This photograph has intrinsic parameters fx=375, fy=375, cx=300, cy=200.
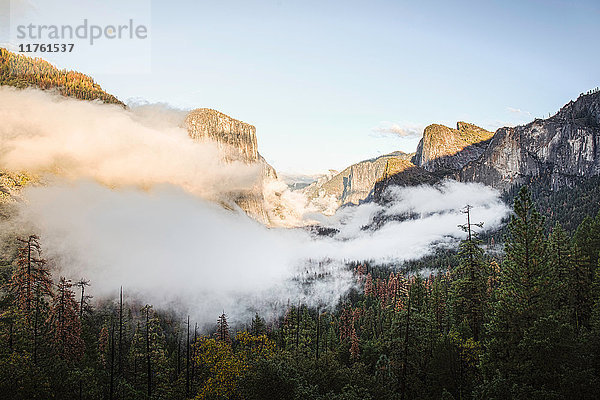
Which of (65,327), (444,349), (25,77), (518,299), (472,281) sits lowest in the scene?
(444,349)

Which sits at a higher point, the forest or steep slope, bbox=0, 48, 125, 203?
steep slope, bbox=0, 48, 125, 203

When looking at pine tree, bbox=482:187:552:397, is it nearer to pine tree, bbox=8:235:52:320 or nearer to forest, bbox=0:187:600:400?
forest, bbox=0:187:600:400

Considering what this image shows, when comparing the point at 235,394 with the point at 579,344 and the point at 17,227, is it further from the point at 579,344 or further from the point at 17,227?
the point at 17,227

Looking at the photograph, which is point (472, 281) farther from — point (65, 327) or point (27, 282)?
point (65, 327)

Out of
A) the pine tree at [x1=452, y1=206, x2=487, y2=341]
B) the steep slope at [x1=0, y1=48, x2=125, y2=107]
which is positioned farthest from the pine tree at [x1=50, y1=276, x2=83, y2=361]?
the steep slope at [x1=0, y1=48, x2=125, y2=107]

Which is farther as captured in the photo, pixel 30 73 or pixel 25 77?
pixel 25 77

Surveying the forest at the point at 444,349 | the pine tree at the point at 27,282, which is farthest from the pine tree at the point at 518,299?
the pine tree at the point at 27,282

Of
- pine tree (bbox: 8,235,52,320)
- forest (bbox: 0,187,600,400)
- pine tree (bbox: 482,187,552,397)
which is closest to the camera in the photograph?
forest (bbox: 0,187,600,400)

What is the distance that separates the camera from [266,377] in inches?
1224

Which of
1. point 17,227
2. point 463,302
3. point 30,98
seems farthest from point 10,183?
point 463,302

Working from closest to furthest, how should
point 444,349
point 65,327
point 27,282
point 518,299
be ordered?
1. point 518,299
2. point 27,282
3. point 65,327
4. point 444,349

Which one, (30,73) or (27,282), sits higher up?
(30,73)

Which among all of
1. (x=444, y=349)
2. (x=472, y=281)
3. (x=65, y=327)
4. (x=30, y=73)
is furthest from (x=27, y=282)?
(x=30, y=73)

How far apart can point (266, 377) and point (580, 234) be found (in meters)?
49.3
